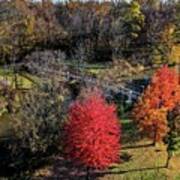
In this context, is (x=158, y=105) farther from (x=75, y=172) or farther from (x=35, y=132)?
(x=35, y=132)

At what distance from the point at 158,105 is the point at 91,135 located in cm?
735

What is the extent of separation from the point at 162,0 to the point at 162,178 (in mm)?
40770

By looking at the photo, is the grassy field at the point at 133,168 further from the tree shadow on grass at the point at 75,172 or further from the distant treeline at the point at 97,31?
the distant treeline at the point at 97,31

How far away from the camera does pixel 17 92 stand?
59969mm

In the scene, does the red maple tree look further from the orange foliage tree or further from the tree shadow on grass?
the orange foliage tree

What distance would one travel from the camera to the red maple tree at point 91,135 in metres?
45.8

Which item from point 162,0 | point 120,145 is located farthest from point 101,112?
point 162,0

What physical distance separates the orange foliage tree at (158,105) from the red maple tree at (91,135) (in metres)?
3.33

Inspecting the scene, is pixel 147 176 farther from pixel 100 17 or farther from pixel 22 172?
pixel 100 17

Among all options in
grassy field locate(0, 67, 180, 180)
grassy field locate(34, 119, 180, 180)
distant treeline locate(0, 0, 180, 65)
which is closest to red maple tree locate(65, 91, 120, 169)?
grassy field locate(34, 119, 180, 180)

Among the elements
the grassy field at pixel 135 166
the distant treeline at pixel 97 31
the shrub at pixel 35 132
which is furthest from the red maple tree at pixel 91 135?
the distant treeline at pixel 97 31

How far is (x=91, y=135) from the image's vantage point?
4572cm

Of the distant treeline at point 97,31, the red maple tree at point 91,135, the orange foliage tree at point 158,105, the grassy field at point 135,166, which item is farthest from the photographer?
the distant treeline at point 97,31

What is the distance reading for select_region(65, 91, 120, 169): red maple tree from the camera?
4575 centimetres
